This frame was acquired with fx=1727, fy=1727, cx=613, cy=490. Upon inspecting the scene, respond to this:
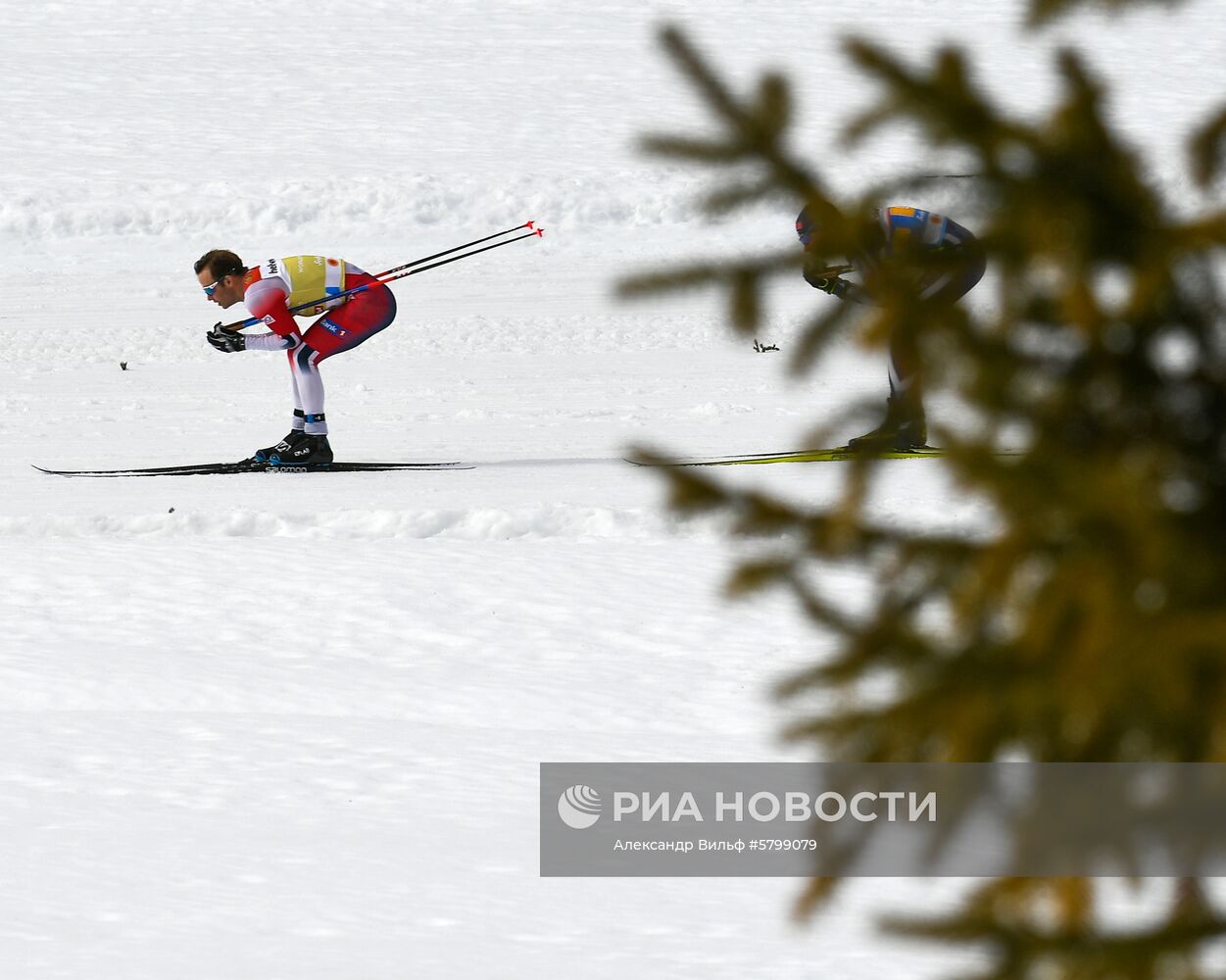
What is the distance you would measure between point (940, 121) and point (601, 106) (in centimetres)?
2674

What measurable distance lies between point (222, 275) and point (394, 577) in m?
3.01

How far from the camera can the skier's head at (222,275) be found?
10.4 m

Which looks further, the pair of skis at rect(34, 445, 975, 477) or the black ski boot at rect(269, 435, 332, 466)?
the black ski boot at rect(269, 435, 332, 466)

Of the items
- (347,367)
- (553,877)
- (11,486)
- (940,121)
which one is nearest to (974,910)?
(940,121)

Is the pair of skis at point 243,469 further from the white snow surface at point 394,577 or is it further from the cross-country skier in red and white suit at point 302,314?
the white snow surface at point 394,577

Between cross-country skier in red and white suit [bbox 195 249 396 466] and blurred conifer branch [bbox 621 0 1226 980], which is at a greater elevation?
cross-country skier in red and white suit [bbox 195 249 396 466]

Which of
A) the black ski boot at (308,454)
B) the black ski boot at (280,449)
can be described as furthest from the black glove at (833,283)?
the black ski boot at (280,449)

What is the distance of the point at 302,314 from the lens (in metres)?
10.9

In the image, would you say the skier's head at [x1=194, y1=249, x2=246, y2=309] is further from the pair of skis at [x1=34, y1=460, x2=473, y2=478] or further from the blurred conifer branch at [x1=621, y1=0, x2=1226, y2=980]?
the blurred conifer branch at [x1=621, y1=0, x2=1226, y2=980]

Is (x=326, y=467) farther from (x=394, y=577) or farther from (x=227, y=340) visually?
(x=394, y=577)

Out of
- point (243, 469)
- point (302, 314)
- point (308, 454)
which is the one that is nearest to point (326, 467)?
point (308, 454)

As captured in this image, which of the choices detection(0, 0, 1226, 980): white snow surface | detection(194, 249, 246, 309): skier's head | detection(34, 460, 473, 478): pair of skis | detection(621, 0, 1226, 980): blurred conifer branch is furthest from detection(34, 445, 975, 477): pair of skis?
detection(621, 0, 1226, 980): blurred conifer branch

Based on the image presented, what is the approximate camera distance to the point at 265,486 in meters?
10.6

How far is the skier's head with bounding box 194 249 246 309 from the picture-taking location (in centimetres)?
1039
